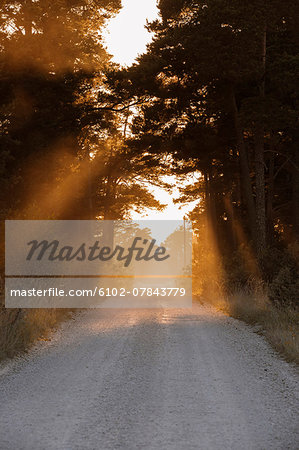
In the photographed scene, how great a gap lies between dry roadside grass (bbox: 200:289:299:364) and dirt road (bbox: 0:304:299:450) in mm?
454

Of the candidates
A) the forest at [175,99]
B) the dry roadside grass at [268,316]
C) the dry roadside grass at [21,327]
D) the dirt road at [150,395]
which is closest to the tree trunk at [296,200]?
the forest at [175,99]

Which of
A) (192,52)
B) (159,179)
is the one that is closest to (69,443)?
(192,52)

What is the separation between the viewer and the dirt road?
247 inches

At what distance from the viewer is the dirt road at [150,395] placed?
627 centimetres

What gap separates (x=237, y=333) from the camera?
618 inches

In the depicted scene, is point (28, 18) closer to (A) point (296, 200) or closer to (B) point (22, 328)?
(B) point (22, 328)

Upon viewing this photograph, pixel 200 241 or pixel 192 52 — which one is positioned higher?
pixel 192 52

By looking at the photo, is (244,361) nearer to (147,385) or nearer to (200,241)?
(147,385)

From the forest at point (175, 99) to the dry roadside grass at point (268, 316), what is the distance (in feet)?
0.37

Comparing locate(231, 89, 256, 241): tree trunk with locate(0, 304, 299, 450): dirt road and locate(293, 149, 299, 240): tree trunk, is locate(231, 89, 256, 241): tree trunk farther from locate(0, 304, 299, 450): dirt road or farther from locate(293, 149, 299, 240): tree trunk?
locate(0, 304, 299, 450): dirt road

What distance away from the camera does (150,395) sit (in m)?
8.39

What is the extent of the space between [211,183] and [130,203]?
34.6ft

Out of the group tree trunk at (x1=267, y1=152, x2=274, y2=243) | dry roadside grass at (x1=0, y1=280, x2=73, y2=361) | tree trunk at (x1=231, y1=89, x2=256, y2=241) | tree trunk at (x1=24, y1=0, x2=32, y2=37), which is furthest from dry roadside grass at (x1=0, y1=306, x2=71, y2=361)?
tree trunk at (x1=267, y1=152, x2=274, y2=243)

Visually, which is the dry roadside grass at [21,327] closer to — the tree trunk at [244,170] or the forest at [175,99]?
the forest at [175,99]
